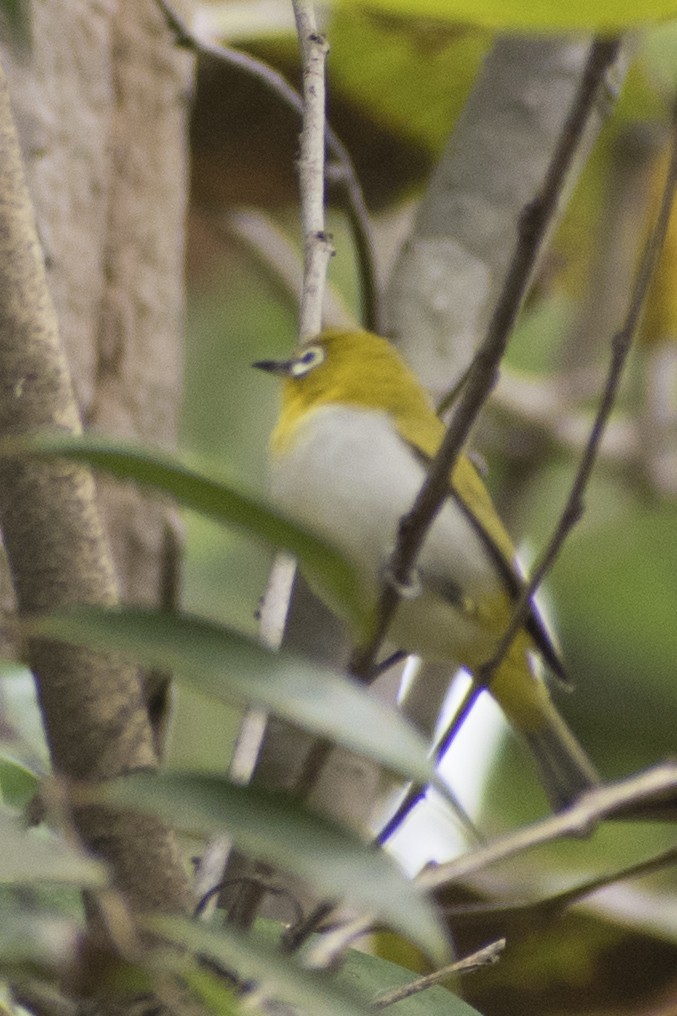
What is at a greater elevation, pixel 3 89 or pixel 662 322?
pixel 662 322

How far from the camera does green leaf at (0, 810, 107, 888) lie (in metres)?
0.58

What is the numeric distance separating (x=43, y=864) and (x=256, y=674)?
0.13 metres

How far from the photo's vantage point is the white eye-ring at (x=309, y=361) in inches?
74.0

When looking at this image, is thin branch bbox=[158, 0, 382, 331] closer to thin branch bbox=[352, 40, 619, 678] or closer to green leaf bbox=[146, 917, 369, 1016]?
thin branch bbox=[352, 40, 619, 678]

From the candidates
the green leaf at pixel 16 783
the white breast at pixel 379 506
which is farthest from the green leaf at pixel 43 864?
the white breast at pixel 379 506

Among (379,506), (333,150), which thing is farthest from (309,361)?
(379,506)

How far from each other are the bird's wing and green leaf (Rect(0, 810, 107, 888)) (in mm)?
1049

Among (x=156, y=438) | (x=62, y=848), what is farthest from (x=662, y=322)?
(x=62, y=848)

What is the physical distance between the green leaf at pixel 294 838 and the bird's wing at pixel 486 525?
39.0 inches

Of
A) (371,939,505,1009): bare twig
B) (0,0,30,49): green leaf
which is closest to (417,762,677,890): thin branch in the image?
(371,939,505,1009): bare twig

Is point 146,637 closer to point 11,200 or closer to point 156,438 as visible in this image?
point 11,200

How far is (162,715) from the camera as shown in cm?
141

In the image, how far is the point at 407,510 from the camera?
59.4 inches

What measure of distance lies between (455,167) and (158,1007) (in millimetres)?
1580
